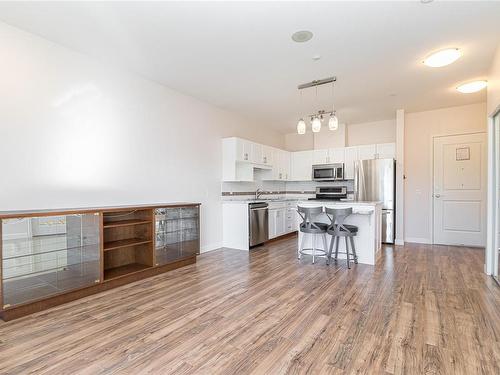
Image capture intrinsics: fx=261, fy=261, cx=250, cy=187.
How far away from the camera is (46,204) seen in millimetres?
2902

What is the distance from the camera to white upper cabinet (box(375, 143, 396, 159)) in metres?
5.82

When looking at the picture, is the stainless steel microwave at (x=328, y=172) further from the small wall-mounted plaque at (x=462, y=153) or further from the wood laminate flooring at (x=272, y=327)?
the wood laminate flooring at (x=272, y=327)

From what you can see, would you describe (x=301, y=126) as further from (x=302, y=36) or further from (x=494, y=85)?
(x=494, y=85)

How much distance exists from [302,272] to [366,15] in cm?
311

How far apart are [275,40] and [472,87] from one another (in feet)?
11.6

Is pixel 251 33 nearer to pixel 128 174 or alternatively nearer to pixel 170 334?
pixel 128 174

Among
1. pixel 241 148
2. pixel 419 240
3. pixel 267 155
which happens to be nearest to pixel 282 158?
pixel 267 155

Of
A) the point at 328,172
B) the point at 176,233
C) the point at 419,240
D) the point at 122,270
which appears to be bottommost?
the point at 419,240

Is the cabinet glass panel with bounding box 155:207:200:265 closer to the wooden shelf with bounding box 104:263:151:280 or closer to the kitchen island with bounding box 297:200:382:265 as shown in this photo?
the wooden shelf with bounding box 104:263:151:280

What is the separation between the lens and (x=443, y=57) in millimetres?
3225

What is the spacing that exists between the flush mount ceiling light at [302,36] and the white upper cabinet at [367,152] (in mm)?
3921

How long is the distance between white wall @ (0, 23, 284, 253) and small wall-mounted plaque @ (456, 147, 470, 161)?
5.16 m

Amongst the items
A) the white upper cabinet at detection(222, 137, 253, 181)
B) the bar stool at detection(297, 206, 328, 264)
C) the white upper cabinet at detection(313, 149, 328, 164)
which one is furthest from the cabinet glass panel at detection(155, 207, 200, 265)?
the white upper cabinet at detection(313, 149, 328, 164)

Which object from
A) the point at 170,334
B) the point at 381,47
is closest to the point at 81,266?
the point at 170,334
